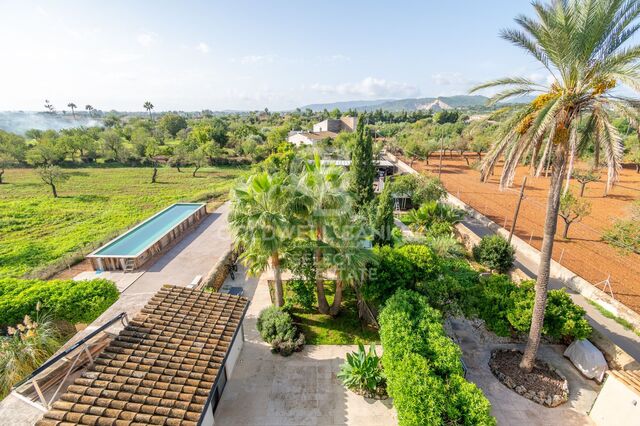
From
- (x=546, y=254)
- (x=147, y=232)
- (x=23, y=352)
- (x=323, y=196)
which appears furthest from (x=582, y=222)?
(x=23, y=352)

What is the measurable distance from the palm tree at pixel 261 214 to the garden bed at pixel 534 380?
31.4ft

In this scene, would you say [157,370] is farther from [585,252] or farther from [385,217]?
[585,252]

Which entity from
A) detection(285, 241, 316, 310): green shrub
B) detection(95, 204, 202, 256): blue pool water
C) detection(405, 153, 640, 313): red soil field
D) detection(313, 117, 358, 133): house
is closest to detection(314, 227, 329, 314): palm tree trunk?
detection(285, 241, 316, 310): green shrub

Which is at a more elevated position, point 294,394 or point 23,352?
point 23,352

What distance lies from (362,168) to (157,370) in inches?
703

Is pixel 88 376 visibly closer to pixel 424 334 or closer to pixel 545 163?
pixel 424 334

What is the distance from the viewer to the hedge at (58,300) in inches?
452

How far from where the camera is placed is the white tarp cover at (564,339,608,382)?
34.6 ft

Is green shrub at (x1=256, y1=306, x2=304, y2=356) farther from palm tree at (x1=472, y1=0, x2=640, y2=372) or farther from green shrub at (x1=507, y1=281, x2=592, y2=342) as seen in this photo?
palm tree at (x1=472, y1=0, x2=640, y2=372)

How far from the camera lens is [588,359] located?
10.7 meters

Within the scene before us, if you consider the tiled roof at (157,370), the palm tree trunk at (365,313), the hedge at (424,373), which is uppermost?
the tiled roof at (157,370)

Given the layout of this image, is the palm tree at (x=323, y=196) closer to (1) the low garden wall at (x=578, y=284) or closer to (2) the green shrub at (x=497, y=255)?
(2) the green shrub at (x=497, y=255)

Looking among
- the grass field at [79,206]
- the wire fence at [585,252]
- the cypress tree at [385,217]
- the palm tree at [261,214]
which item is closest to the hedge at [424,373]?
the palm tree at [261,214]

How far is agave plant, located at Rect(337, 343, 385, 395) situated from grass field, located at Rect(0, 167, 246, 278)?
19.0 metres
